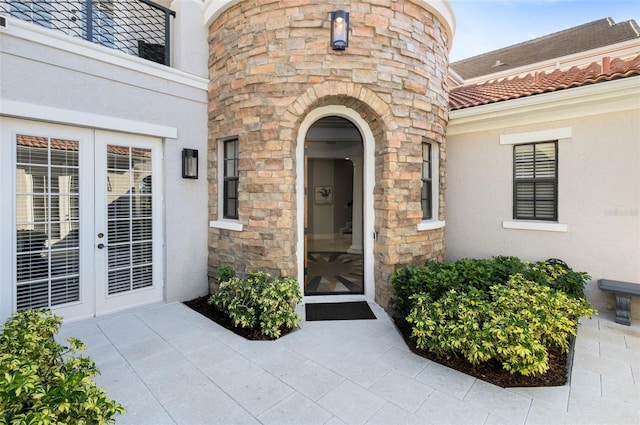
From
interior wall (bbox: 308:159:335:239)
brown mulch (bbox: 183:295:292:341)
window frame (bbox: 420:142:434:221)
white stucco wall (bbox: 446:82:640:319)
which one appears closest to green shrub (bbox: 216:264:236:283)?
brown mulch (bbox: 183:295:292:341)

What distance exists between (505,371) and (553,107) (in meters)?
4.72

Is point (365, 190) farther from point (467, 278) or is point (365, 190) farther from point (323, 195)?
point (323, 195)

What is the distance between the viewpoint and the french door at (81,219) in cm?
441

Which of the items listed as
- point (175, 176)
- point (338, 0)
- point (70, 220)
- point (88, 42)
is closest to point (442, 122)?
point (338, 0)

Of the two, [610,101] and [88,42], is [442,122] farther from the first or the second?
[88,42]

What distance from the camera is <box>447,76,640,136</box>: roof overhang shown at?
5.07 meters

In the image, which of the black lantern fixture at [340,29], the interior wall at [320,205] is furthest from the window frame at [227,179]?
the interior wall at [320,205]

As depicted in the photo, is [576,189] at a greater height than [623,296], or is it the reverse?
[576,189]

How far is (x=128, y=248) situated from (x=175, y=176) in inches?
57.9

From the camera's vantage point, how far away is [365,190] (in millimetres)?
5859

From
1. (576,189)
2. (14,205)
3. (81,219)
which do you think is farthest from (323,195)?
(14,205)

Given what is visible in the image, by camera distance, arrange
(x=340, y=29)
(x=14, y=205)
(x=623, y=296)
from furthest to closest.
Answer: (x=623, y=296) < (x=340, y=29) < (x=14, y=205)

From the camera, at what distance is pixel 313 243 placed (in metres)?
12.3

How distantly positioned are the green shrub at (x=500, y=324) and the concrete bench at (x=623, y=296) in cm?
140
